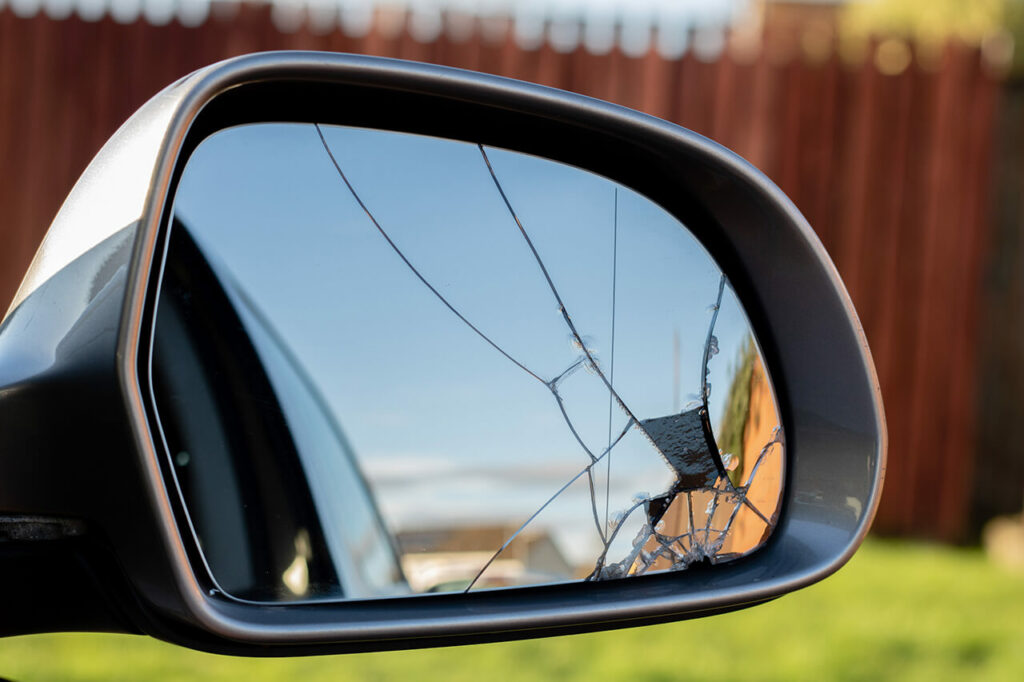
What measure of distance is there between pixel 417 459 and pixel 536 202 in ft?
1.07

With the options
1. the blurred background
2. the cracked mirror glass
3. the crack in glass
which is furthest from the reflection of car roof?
the blurred background

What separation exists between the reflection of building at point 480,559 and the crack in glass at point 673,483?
1 centimetres

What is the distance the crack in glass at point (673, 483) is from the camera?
0.95 meters

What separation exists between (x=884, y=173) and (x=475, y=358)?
191 inches

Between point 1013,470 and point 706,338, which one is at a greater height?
point 706,338

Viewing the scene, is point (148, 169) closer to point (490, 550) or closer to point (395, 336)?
point (395, 336)

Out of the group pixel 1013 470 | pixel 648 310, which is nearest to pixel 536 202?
pixel 648 310

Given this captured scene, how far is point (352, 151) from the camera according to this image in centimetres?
97

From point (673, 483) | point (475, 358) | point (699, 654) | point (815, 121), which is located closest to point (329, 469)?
point (475, 358)

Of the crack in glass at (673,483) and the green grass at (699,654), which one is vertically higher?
the crack in glass at (673,483)

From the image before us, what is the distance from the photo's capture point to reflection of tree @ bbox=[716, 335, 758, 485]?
0.97 meters

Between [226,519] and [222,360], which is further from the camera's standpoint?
[222,360]

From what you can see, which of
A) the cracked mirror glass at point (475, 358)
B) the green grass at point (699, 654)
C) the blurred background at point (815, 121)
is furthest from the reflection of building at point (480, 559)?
the blurred background at point (815, 121)

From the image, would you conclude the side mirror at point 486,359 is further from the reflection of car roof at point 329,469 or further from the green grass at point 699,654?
the green grass at point 699,654
